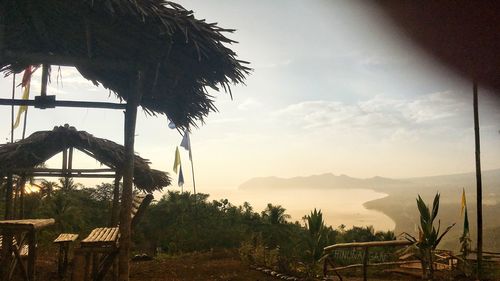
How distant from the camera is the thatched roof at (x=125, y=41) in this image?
13.9ft

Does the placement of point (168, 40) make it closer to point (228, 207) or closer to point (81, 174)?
point (81, 174)

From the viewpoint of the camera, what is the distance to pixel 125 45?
4.87 metres

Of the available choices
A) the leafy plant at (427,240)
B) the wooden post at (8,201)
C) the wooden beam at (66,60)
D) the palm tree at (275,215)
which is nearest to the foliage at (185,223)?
the palm tree at (275,215)

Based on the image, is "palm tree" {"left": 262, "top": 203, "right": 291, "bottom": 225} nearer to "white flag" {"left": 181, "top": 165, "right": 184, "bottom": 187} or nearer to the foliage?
the foliage

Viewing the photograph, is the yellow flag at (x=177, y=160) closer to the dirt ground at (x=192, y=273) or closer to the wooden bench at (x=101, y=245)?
the dirt ground at (x=192, y=273)

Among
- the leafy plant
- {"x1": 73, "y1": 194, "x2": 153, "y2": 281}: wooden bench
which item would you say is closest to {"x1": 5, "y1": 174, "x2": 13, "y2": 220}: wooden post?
{"x1": 73, "y1": 194, "x2": 153, "y2": 281}: wooden bench

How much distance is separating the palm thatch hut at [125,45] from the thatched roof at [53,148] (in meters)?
3.32

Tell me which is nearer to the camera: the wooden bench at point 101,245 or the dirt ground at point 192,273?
the wooden bench at point 101,245

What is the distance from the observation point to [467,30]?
446 cm

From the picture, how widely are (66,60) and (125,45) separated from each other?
2.36 feet

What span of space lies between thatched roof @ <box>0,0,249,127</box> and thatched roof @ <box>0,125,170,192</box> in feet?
10.3

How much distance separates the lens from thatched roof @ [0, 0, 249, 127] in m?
4.24

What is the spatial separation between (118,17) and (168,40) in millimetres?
589

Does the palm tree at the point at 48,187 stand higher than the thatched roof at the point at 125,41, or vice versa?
the thatched roof at the point at 125,41
